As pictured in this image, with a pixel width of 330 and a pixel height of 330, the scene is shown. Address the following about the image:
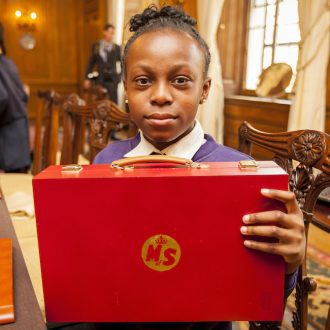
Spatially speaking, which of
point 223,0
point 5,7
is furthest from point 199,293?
point 5,7

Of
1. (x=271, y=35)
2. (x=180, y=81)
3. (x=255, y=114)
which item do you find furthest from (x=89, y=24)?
(x=180, y=81)

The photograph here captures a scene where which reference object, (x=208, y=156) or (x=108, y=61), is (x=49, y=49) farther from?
(x=208, y=156)

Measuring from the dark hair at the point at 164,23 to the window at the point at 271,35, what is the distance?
2.42 metres

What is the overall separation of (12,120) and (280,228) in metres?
2.55

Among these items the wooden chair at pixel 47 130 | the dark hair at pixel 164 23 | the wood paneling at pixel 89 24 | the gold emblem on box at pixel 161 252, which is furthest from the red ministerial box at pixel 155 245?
the wood paneling at pixel 89 24

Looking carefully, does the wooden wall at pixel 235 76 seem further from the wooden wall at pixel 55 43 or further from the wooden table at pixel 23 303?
the wooden wall at pixel 55 43

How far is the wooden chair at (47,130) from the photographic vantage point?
81.2 inches

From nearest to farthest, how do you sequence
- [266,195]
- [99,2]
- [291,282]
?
1. [266,195]
2. [291,282]
3. [99,2]

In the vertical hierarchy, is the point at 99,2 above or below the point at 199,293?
above

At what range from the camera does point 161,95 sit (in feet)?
2.57

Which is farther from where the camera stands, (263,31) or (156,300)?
(263,31)

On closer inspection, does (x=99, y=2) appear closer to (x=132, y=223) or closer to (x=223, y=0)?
(x=223, y=0)

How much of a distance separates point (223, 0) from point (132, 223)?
374cm

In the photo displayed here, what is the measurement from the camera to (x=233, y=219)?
62 centimetres
